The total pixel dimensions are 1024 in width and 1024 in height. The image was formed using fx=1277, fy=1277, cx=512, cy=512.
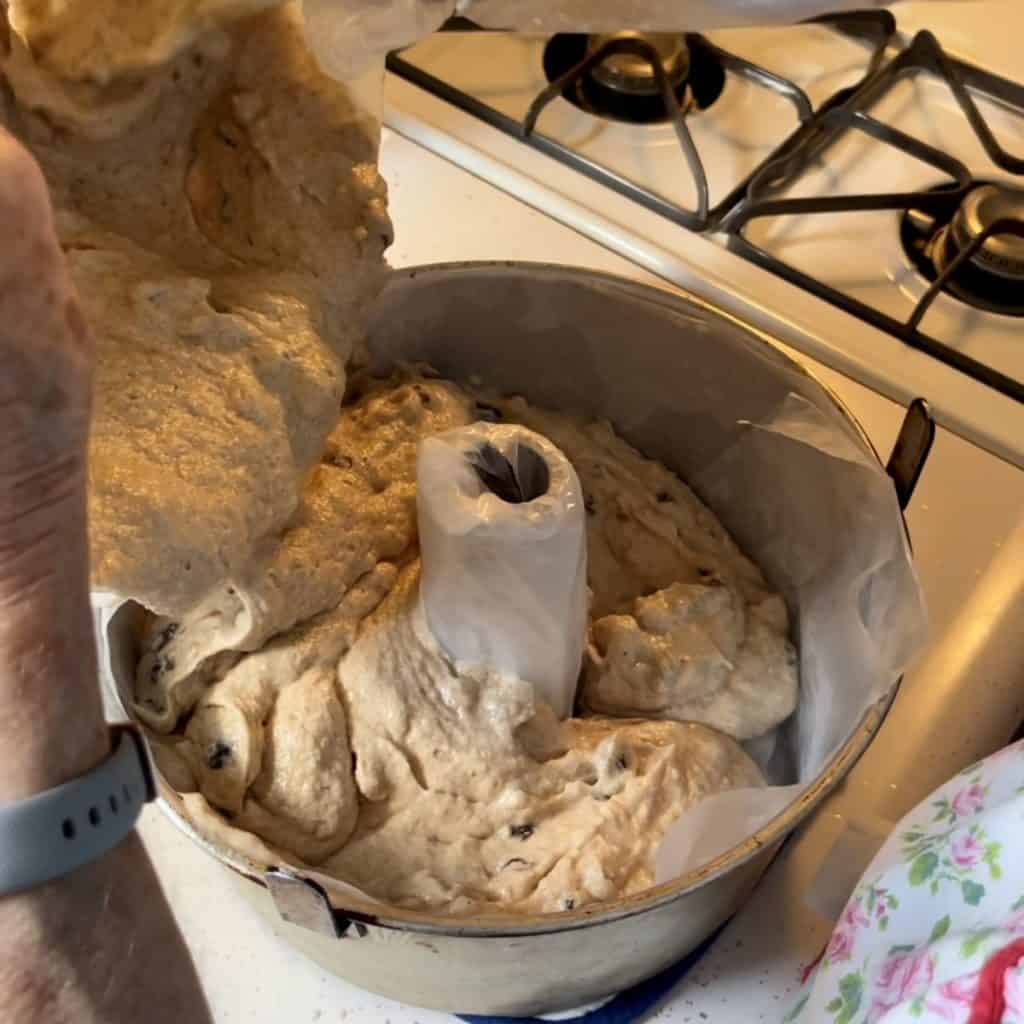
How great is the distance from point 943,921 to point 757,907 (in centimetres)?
15

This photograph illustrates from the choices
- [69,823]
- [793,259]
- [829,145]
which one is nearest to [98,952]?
[69,823]

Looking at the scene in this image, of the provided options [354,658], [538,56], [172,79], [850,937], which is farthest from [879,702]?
[538,56]

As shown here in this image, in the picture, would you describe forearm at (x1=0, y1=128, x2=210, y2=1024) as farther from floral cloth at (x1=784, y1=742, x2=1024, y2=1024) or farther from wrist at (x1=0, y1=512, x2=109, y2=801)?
floral cloth at (x1=784, y1=742, x2=1024, y2=1024)

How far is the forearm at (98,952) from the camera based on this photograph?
1.13 ft

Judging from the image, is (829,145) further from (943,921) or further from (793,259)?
(943,921)

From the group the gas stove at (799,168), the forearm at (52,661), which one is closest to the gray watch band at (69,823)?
the forearm at (52,661)

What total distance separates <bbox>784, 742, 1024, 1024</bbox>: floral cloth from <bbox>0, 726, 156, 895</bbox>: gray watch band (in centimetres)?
24

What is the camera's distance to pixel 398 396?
644 millimetres

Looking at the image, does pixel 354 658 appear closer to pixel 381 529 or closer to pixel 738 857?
pixel 381 529

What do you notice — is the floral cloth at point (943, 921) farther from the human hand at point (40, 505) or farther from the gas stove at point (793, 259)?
the human hand at point (40, 505)

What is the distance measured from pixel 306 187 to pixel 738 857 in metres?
0.30

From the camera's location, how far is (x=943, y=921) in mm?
422

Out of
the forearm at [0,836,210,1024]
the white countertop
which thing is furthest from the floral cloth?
the forearm at [0,836,210,1024]

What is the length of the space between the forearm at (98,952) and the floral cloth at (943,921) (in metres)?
0.22
